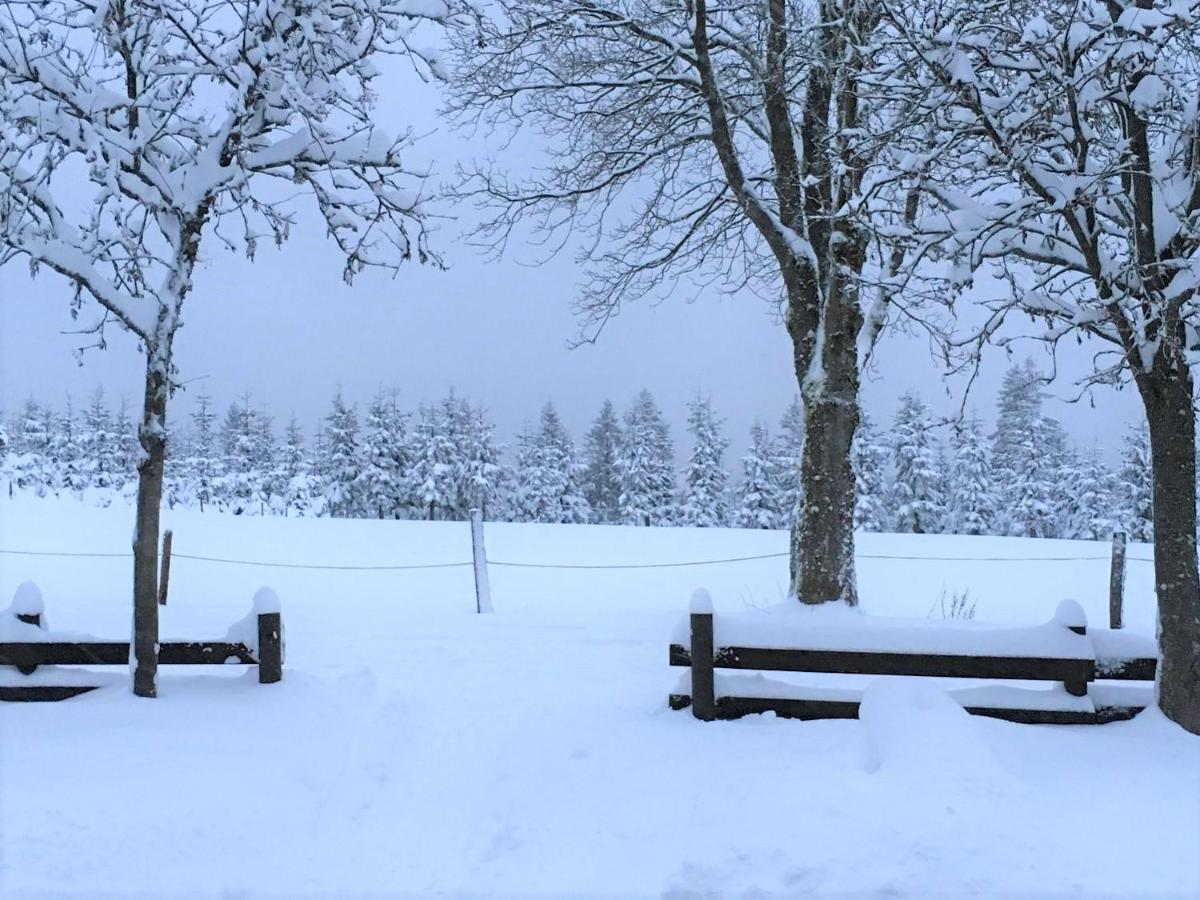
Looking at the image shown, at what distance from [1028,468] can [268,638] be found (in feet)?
145

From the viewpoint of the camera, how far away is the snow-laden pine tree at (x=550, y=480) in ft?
171

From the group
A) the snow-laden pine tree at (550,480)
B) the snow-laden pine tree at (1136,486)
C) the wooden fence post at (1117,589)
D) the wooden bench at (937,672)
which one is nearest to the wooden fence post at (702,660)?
the wooden bench at (937,672)

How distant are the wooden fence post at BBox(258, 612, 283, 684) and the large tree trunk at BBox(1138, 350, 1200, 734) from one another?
6.38 metres

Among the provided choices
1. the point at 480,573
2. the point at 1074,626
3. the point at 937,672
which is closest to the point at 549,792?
the point at 937,672

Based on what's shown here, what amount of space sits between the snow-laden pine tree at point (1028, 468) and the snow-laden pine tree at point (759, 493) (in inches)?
469

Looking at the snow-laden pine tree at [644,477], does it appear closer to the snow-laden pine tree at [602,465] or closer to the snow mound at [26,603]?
the snow-laden pine tree at [602,465]

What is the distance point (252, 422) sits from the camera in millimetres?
59312

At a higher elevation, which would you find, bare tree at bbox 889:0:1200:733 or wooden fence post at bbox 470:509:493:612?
bare tree at bbox 889:0:1200:733

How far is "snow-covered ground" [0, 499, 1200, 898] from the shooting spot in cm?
400

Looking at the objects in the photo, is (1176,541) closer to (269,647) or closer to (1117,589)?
(269,647)

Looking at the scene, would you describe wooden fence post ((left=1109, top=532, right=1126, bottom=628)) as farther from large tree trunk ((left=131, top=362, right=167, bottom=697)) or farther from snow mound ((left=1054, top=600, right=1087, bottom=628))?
large tree trunk ((left=131, top=362, right=167, bottom=697))

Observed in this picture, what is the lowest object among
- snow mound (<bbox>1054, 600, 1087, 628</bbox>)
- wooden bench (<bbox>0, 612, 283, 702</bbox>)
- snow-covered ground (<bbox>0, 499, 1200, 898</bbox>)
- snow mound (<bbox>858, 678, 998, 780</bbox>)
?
snow-covered ground (<bbox>0, 499, 1200, 898</bbox>)

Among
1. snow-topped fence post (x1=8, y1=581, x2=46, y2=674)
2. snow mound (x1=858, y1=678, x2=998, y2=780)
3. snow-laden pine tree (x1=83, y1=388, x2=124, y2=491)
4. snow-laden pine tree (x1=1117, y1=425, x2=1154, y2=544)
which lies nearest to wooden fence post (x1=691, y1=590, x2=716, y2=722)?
snow mound (x1=858, y1=678, x2=998, y2=780)

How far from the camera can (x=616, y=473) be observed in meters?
54.3
